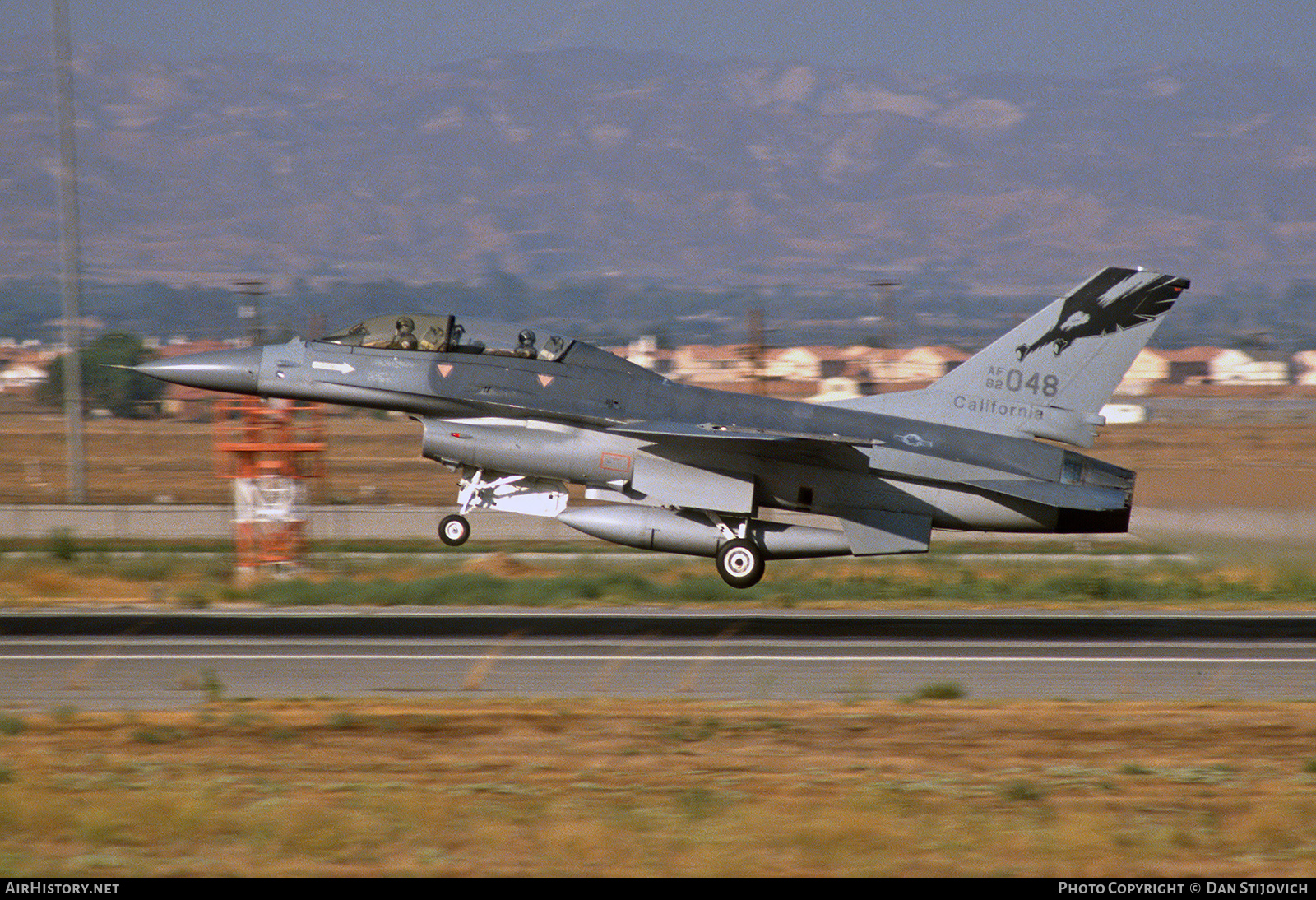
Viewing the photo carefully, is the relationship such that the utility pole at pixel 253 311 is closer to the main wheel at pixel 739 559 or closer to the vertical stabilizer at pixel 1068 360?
the main wheel at pixel 739 559

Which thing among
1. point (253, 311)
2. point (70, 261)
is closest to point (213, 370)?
point (253, 311)

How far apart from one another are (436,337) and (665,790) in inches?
432

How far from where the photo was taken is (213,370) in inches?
779

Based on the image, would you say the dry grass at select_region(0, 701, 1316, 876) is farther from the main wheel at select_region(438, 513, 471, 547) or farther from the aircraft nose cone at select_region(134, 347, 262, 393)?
the aircraft nose cone at select_region(134, 347, 262, 393)

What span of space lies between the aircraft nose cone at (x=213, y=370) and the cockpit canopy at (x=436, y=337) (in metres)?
1.18

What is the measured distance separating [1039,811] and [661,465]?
1086cm

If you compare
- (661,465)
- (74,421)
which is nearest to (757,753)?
(661,465)

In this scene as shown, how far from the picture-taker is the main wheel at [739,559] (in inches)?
803

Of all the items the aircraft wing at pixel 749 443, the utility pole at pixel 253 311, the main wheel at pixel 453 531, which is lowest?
the main wheel at pixel 453 531

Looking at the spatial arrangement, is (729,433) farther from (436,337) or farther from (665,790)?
(665,790)

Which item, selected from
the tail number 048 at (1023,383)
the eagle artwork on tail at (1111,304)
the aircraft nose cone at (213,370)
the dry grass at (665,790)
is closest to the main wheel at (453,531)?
the aircraft nose cone at (213,370)

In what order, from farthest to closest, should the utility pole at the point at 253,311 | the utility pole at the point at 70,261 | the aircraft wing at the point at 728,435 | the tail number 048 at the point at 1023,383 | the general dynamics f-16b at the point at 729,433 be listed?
the utility pole at the point at 70,261 < the utility pole at the point at 253,311 < the tail number 048 at the point at 1023,383 < the general dynamics f-16b at the point at 729,433 < the aircraft wing at the point at 728,435

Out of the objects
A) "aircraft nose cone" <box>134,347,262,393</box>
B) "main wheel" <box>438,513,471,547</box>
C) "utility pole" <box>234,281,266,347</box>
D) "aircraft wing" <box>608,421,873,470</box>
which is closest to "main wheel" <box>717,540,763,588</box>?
"aircraft wing" <box>608,421,873,470</box>

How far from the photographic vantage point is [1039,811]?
9.91 m
